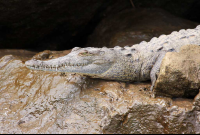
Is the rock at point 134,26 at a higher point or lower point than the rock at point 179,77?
higher

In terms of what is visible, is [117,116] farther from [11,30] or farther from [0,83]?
[11,30]

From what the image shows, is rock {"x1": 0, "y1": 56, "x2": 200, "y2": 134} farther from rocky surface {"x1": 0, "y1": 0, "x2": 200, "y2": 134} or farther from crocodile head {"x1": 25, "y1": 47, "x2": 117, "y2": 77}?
crocodile head {"x1": 25, "y1": 47, "x2": 117, "y2": 77}

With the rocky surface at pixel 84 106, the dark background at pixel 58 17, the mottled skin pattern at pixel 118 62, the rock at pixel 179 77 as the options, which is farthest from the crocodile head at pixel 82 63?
the dark background at pixel 58 17

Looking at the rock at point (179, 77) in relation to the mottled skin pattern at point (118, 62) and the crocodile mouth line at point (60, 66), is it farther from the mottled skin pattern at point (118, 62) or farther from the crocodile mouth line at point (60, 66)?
the crocodile mouth line at point (60, 66)

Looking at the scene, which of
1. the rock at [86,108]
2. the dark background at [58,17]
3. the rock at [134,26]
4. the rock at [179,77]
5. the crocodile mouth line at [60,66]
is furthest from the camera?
the rock at [134,26]

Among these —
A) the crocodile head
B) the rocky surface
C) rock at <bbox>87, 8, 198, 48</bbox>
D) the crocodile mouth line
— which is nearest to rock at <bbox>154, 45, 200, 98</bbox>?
the rocky surface

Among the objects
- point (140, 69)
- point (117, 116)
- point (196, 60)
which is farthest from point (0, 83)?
point (196, 60)

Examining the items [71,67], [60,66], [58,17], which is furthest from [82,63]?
[58,17]
